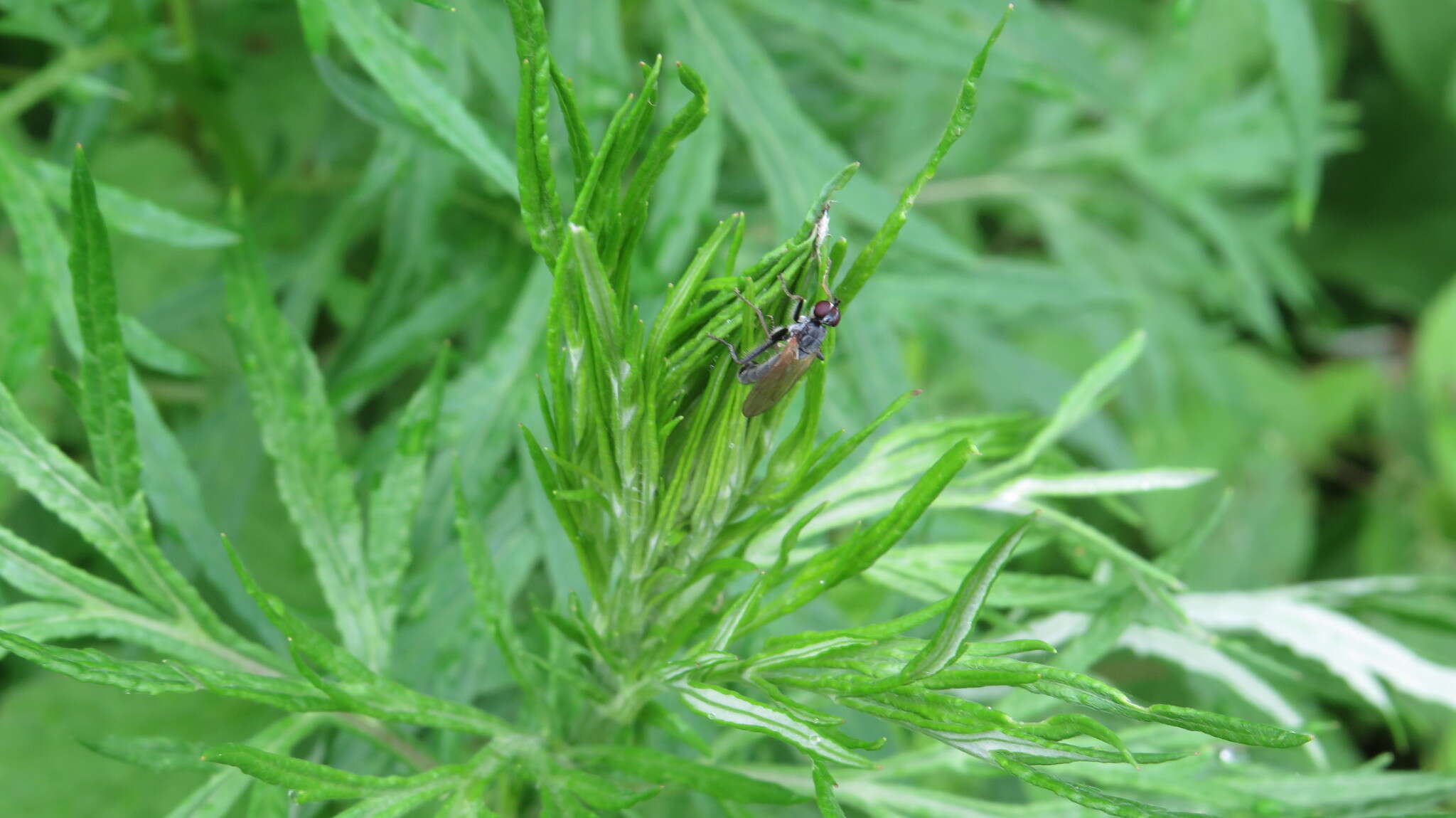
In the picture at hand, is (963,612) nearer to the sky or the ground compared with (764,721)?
nearer to the sky

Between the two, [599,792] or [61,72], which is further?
[61,72]

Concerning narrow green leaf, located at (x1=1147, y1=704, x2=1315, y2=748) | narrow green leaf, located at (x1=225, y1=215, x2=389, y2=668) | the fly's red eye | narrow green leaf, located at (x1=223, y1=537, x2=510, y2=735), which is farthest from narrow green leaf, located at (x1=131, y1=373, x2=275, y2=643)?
narrow green leaf, located at (x1=1147, y1=704, x2=1315, y2=748)

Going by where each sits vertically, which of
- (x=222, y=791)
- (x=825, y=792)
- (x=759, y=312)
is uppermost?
(x=759, y=312)

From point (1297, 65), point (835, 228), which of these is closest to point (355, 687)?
point (835, 228)

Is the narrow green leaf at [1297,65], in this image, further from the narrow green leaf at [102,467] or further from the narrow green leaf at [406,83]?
the narrow green leaf at [102,467]

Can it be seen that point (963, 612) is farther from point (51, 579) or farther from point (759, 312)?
point (51, 579)

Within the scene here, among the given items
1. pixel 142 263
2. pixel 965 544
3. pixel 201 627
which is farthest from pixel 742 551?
pixel 142 263

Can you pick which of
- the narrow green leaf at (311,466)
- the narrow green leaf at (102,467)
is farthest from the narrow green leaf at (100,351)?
the narrow green leaf at (311,466)
